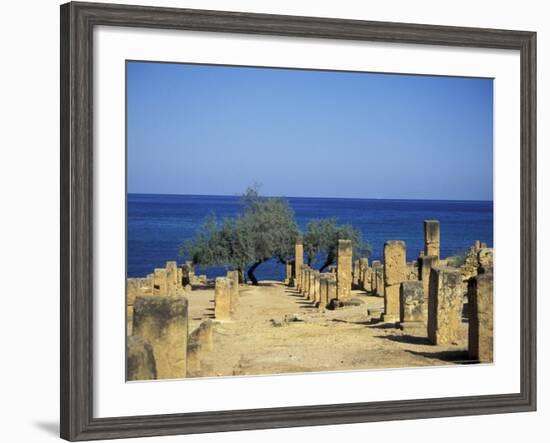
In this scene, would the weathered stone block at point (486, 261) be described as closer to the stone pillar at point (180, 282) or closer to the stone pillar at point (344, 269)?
the stone pillar at point (344, 269)

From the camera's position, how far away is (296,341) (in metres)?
12.3

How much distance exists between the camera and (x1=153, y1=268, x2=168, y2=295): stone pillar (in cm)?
1177

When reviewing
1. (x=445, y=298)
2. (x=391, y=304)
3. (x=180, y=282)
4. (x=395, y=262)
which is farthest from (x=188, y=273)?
(x=395, y=262)

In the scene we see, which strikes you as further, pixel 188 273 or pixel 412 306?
pixel 412 306

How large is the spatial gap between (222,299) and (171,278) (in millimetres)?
1121

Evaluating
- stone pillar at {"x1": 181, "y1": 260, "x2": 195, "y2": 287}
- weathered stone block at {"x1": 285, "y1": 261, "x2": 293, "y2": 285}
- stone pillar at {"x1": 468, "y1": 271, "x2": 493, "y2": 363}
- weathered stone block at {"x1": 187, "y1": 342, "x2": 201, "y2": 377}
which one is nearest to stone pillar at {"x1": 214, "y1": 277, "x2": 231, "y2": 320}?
stone pillar at {"x1": 181, "y1": 260, "x2": 195, "y2": 287}

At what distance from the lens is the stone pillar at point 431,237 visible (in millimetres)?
13211

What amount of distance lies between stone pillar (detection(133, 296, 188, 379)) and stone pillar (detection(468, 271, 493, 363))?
296 centimetres

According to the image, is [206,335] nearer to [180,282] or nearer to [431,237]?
[180,282]

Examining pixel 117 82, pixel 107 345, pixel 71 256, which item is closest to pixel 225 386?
pixel 107 345

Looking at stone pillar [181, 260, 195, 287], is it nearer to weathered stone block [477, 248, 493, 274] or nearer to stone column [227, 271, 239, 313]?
stone column [227, 271, 239, 313]

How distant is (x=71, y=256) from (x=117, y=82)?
5.15ft

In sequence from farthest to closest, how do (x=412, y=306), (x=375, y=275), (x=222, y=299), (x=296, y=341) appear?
(x=375, y=275) → (x=412, y=306) → (x=222, y=299) → (x=296, y=341)

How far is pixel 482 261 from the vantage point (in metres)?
12.7
